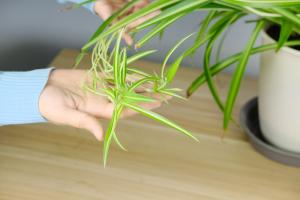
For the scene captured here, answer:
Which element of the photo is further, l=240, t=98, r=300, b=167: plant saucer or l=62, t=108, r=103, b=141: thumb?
l=240, t=98, r=300, b=167: plant saucer

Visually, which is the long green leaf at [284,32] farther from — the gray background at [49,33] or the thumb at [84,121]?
the gray background at [49,33]

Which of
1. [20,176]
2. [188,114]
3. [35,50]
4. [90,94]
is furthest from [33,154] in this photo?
[35,50]

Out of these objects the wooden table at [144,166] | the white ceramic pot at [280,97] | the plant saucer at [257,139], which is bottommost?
the wooden table at [144,166]

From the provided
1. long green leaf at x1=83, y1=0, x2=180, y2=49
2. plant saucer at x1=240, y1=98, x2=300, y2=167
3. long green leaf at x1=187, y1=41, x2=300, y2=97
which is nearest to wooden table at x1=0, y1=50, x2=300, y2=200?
plant saucer at x1=240, y1=98, x2=300, y2=167

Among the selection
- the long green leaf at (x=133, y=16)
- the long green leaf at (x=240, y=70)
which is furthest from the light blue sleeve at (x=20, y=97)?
the long green leaf at (x=240, y=70)

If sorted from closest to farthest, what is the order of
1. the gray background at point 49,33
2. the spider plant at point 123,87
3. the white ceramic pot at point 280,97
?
1. the spider plant at point 123,87
2. the white ceramic pot at point 280,97
3. the gray background at point 49,33

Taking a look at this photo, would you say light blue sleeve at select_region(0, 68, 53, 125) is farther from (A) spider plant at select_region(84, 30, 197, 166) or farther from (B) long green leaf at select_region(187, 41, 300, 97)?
(B) long green leaf at select_region(187, 41, 300, 97)

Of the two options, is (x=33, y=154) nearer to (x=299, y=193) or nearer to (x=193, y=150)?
(x=193, y=150)
